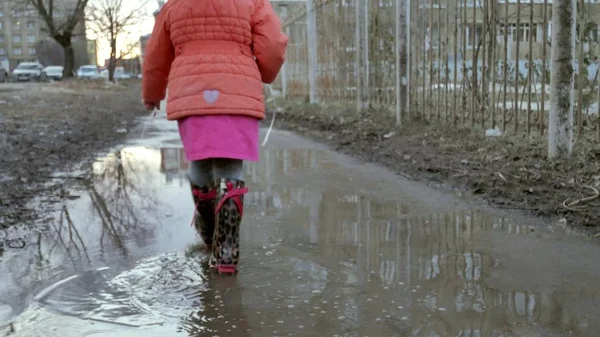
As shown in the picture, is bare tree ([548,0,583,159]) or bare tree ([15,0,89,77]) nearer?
bare tree ([548,0,583,159])

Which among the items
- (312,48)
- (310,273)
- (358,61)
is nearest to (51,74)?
(312,48)

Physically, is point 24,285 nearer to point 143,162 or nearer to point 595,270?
point 595,270

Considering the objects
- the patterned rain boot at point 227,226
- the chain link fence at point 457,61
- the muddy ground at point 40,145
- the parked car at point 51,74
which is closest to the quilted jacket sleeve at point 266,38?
the patterned rain boot at point 227,226

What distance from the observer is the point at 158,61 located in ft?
12.3

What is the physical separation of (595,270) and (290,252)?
1680mm

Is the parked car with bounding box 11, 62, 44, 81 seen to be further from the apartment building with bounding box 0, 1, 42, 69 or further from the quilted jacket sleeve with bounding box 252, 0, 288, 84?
the apartment building with bounding box 0, 1, 42, 69

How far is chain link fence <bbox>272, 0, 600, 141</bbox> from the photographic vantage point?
666 centimetres

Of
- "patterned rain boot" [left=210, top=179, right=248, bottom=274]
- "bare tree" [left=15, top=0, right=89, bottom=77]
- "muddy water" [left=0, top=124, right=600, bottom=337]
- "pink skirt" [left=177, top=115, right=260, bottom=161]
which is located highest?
"bare tree" [left=15, top=0, right=89, bottom=77]

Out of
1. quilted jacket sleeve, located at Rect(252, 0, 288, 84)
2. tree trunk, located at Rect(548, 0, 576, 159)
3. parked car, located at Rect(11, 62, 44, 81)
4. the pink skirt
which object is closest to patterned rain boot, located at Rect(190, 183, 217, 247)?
the pink skirt

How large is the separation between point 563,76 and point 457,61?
2.54 m

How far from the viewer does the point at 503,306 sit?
300 cm

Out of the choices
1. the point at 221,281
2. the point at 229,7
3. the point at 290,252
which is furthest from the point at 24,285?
the point at 229,7

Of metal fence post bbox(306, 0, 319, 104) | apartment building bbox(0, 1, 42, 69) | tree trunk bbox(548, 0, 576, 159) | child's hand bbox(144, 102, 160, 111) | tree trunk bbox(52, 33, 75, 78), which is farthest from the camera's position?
apartment building bbox(0, 1, 42, 69)

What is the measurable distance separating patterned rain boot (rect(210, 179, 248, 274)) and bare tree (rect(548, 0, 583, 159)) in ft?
12.2
